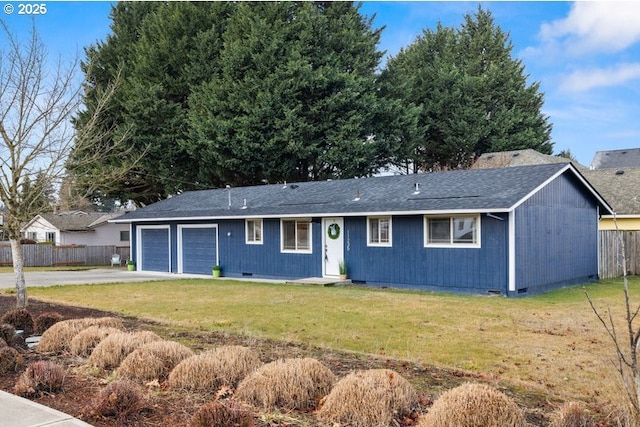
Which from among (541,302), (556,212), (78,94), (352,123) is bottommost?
(541,302)

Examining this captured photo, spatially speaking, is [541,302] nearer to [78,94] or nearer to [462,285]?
[462,285]

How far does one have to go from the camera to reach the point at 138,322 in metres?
9.92

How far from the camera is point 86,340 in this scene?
6.91 metres

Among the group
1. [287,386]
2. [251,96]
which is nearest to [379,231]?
[287,386]

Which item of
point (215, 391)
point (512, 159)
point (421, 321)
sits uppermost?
point (512, 159)

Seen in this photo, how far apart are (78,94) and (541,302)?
37.9 ft

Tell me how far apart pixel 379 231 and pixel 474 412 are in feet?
43.5

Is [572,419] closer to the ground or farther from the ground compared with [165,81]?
closer to the ground

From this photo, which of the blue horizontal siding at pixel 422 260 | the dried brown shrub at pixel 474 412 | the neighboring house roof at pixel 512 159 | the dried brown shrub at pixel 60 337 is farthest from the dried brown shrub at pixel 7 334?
the neighboring house roof at pixel 512 159

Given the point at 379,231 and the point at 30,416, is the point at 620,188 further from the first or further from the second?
the point at 30,416

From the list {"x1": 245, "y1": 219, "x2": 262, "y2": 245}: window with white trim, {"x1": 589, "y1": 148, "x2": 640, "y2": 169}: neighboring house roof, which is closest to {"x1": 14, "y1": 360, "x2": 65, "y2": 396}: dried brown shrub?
{"x1": 245, "y1": 219, "x2": 262, "y2": 245}: window with white trim

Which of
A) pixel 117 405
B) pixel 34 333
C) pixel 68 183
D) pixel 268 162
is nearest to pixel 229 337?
pixel 34 333

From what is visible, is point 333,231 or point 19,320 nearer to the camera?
point 19,320

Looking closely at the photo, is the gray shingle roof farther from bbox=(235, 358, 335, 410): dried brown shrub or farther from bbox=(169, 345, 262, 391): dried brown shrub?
bbox=(235, 358, 335, 410): dried brown shrub
